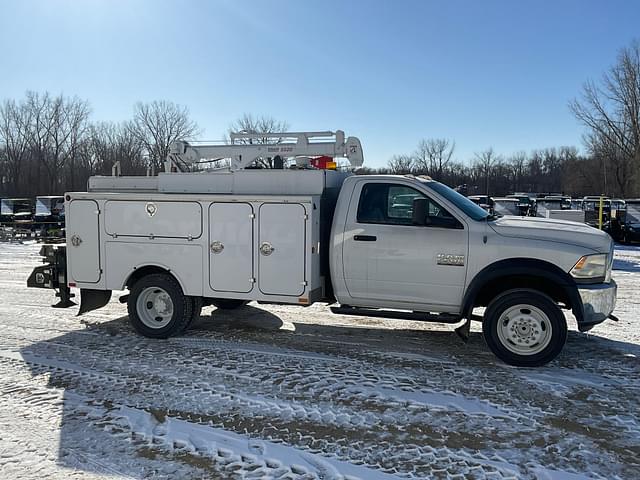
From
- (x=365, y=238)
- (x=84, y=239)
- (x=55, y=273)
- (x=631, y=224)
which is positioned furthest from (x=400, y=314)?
(x=631, y=224)

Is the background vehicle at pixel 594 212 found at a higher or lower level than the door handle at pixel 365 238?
higher

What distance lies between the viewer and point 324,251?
6992 mm

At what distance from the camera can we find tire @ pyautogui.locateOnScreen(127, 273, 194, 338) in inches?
288

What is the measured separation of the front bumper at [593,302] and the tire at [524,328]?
25 cm

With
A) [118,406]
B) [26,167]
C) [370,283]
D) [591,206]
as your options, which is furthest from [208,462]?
[26,167]

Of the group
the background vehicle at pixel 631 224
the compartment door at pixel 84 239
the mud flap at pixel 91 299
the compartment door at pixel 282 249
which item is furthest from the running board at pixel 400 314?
the background vehicle at pixel 631 224

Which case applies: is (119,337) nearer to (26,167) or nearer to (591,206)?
(591,206)

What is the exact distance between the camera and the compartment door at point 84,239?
754 cm

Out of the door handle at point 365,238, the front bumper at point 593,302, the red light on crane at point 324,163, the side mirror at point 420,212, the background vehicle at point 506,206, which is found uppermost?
the red light on crane at point 324,163

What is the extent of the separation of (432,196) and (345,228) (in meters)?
1.13

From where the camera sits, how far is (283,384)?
5598mm

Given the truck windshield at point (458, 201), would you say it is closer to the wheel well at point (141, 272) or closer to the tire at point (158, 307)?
the tire at point (158, 307)

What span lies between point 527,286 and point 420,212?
4.94 ft

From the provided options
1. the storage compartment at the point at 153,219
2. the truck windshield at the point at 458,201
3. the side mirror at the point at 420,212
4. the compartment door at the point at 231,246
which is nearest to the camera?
the side mirror at the point at 420,212
